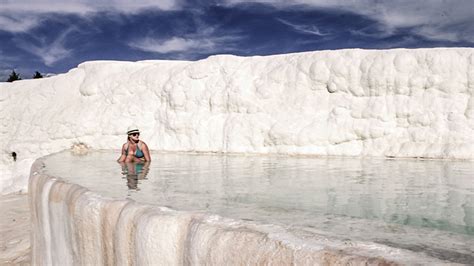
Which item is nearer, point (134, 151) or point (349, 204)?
point (349, 204)

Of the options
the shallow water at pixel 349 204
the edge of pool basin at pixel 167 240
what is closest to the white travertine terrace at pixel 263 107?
the shallow water at pixel 349 204

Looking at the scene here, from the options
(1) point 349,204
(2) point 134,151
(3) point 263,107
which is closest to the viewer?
(1) point 349,204

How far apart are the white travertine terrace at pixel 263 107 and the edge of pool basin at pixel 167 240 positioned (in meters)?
8.93

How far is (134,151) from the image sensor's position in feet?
27.2

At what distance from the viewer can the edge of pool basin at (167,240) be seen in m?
1.83

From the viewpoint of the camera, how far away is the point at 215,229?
2260 mm

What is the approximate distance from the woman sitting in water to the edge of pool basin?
391 cm

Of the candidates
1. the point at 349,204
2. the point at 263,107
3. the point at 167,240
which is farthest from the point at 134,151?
the point at 167,240

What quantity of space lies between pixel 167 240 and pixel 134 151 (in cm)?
600

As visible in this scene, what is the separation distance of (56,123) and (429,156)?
1350 centimetres

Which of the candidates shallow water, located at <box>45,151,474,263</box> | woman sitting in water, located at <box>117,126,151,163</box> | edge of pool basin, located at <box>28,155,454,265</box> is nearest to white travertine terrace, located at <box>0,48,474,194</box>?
woman sitting in water, located at <box>117,126,151,163</box>

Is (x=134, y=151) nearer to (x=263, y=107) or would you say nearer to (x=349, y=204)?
(x=349, y=204)

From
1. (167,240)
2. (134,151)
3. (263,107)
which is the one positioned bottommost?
(167,240)

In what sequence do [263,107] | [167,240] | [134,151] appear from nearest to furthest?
[167,240] → [134,151] → [263,107]
